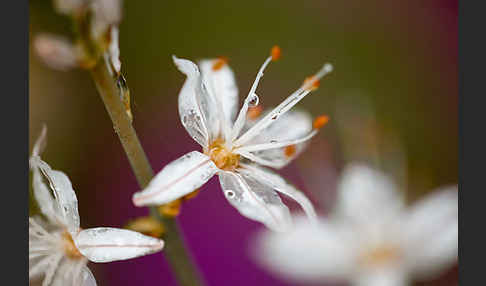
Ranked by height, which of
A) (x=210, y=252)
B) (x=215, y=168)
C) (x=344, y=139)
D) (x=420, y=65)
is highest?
(x=420, y=65)

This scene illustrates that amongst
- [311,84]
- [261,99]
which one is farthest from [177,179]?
[261,99]

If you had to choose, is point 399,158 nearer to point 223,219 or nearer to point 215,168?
point 223,219

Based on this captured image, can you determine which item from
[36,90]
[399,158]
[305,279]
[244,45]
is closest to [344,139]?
[399,158]

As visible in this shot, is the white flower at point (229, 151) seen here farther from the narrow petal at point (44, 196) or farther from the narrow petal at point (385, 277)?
the narrow petal at point (385, 277)

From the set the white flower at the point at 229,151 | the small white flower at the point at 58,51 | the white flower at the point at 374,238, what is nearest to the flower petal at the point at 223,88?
the white flower at the point at 229,151

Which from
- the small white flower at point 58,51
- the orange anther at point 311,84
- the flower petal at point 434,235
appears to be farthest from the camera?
the flower petal at point 434,235

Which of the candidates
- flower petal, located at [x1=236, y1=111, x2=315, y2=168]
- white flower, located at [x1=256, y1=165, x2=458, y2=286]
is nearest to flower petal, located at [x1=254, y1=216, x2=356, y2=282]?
white flower, located at [x1=256, y1=165, x2=458, y2=286]

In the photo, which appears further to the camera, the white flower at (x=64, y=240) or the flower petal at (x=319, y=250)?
the flower petal at (x=319, y=250)
